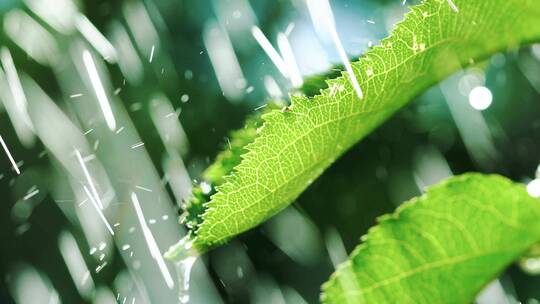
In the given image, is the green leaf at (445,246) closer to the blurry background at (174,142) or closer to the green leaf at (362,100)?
the green leaf at (362,100)

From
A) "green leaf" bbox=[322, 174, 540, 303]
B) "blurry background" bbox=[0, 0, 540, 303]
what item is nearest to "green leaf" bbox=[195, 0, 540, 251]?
"green leaf" bbox=[322, 174, 540, 303]

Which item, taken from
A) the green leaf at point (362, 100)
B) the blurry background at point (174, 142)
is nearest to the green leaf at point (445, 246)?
the green leaf at point (362, 100)

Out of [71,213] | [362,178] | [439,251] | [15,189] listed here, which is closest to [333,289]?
[439,251]

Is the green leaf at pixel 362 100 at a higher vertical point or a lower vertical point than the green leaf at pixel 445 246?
higher

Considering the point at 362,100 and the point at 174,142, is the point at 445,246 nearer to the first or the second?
the point at 362,100

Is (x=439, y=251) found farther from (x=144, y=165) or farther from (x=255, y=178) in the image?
(x=144, y=165)

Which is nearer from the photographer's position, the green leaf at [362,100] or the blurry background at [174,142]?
the green leaf at [362,100]
